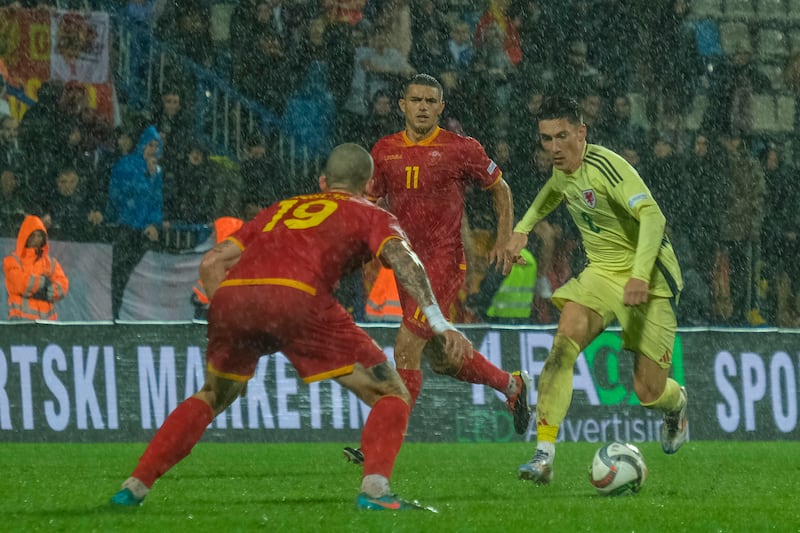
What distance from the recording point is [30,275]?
1482 cm

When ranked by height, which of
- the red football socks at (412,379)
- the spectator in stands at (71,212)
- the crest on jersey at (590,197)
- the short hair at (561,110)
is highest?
the short hair at (561,110)

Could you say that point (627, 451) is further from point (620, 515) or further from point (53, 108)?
point (53, 108)

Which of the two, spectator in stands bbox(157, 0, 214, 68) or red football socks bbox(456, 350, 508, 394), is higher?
spectator in stands bbox(157, 0, 214, 68)

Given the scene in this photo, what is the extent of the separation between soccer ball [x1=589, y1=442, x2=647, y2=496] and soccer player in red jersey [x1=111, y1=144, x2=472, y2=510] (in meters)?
1.80

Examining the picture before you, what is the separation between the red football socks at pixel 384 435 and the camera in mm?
6941

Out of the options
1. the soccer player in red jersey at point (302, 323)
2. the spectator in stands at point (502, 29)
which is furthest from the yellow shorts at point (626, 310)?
the spectator in stands at point (502, 29)

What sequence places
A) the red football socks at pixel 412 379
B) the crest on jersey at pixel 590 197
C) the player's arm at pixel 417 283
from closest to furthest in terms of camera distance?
the player's arm at pixel 417 283, the crest on jersey at pixel 590 197, the red football socks at pixel 412 379

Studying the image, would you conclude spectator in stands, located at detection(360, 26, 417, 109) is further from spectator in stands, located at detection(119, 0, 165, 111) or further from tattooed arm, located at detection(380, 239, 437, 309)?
tattooed arm, located at detection(380, 239, 437, 309)

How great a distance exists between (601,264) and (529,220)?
1.83 feet

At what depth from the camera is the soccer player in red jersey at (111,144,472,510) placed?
23.0ft

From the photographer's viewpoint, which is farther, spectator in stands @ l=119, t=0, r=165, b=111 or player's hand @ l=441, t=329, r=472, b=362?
spectator in stands @ l=119, t=0, r=165, b=111

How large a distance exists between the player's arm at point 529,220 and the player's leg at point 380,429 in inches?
103

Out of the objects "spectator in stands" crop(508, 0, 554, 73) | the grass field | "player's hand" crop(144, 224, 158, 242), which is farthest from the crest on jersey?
"spectator in stands" crop(508, 0, 554, 73)

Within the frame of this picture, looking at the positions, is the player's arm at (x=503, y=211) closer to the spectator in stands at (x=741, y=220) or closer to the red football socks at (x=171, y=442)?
the red football socks at (x=171, y=442)
